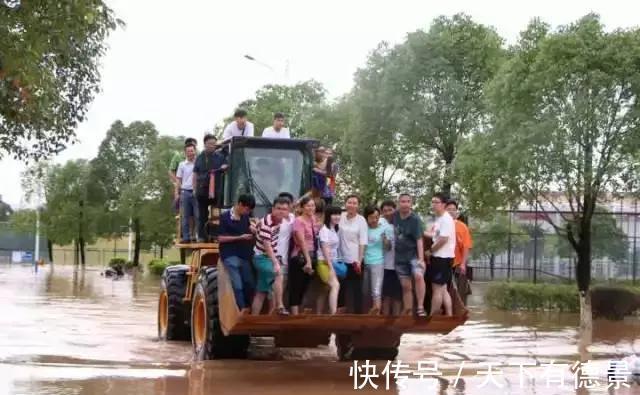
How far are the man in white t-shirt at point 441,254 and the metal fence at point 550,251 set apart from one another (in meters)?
20.2

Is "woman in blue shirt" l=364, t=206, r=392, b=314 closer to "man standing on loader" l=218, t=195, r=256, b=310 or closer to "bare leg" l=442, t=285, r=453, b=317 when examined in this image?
"bare leg" l=442, t=285, r=453, b=317

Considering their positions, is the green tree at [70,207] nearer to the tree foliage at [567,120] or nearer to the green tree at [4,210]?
the green tree at [4,210]

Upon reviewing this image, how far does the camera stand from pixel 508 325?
22.0 meters

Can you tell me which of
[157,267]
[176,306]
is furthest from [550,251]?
[176,306]

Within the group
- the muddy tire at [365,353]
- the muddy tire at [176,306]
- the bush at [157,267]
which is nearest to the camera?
the muddy tire at [365,353]

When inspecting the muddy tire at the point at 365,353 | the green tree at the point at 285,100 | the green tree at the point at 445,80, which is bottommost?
the muddy tire at the point at 365,353

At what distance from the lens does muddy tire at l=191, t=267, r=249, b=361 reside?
12.5 metres

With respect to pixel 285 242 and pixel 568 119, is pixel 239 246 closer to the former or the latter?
pixel 285 242

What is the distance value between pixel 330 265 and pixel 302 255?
1.15ft

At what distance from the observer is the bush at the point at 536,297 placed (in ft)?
84.7

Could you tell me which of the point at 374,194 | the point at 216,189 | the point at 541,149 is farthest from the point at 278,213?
the point at 374,194

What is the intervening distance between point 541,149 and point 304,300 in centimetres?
1376

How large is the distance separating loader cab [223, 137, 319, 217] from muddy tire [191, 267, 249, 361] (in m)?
1.28

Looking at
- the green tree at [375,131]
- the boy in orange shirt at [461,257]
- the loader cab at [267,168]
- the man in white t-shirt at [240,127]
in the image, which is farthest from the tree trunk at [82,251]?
the boy in orange shirt at [461,257]
